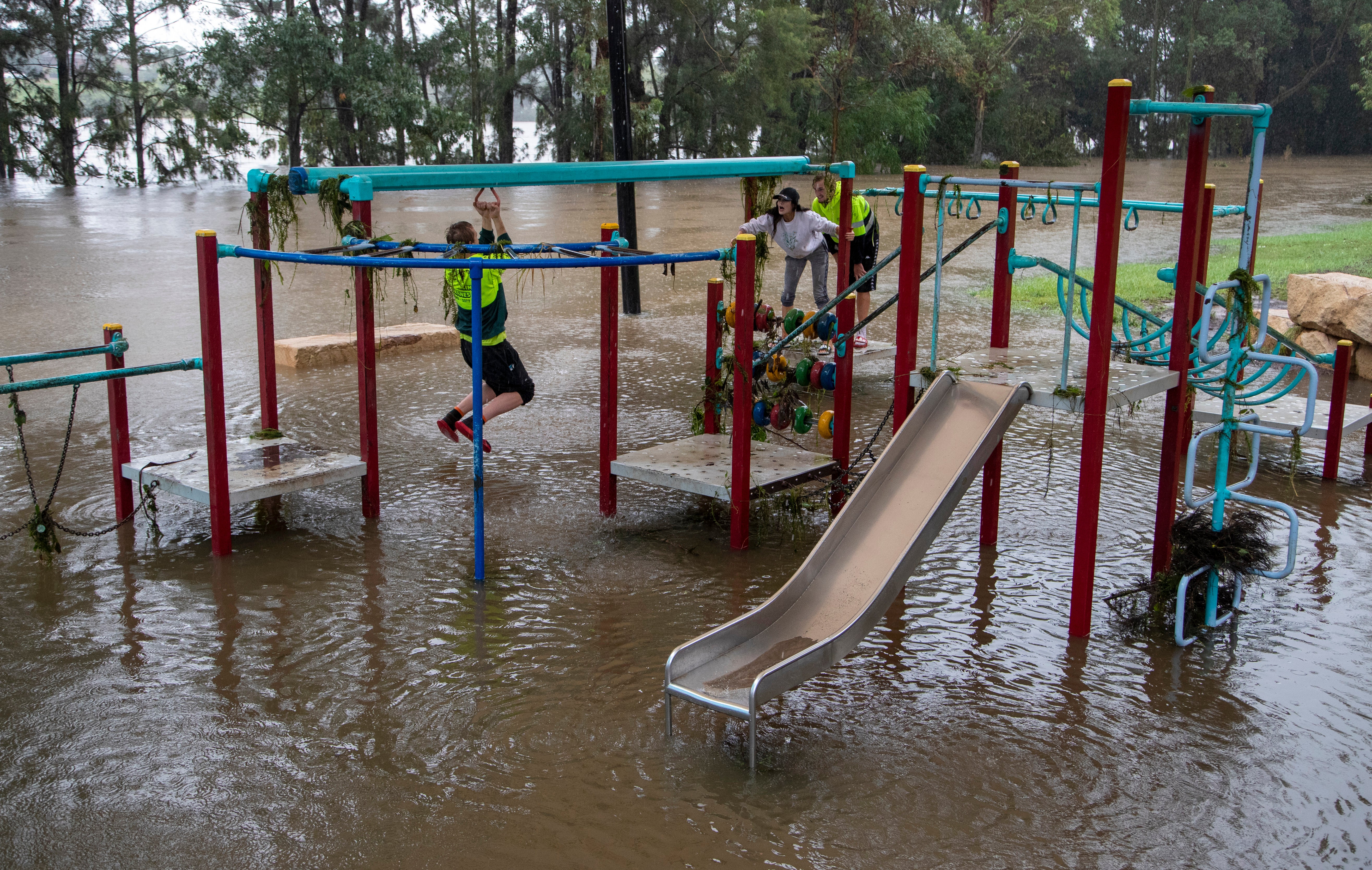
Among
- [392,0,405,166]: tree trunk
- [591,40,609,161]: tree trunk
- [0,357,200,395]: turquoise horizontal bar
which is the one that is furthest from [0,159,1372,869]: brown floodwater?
[392,0,405,166]: tree trunk

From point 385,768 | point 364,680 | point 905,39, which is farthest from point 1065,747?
point 905,39

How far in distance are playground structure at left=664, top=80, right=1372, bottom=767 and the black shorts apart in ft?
7.72

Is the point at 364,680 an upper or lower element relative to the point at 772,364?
lower

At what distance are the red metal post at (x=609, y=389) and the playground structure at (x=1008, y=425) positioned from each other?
162 cm

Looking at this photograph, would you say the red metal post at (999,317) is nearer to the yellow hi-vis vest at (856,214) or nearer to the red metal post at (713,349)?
the red metal post at (713,349)

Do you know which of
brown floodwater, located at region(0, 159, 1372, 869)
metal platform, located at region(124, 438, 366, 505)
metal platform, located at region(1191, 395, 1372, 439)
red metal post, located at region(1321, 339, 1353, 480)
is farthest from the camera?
metal platform, located at region(1191, 395, 1372, 439)

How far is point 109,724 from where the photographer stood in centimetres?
418

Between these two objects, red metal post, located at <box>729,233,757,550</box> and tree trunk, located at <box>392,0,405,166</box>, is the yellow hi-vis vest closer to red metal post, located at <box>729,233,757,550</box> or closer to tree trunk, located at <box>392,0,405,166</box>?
red metal post, located at <box>729,233,757,550</box>

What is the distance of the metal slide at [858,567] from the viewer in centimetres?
411

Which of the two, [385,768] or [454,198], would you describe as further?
[454,198]

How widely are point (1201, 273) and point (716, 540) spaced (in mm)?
2762

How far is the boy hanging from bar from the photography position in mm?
6289

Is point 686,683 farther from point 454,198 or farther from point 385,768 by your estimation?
point 454,198

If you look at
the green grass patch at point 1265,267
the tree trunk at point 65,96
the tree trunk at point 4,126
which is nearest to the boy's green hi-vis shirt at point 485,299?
the green grass patch at point 1265,267
